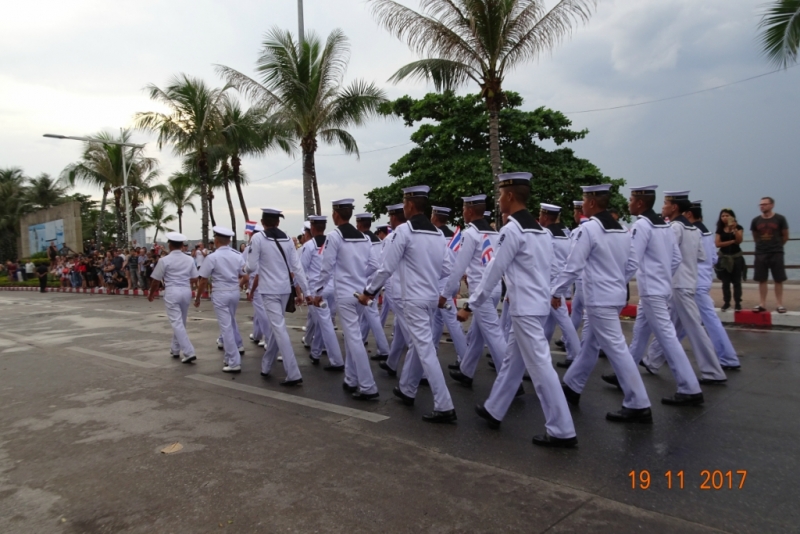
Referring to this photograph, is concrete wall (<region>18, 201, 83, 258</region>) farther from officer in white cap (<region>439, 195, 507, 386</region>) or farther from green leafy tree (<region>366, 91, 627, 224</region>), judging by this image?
officer in white cap (<region>439, 195, 507, 386</region>)

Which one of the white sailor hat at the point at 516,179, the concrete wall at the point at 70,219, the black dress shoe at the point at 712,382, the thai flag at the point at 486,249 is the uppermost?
the concrete wall at the point at 70,219

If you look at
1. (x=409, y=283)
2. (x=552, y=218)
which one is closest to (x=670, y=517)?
(x=409, y=283)

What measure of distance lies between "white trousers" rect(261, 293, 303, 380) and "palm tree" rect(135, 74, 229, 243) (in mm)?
18350

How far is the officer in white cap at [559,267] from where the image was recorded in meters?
6.90

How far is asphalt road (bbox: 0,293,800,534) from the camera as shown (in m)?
3.28

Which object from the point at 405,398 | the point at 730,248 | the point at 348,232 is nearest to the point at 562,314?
the point at 405,398

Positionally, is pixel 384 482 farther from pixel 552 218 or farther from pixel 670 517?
pixel 552 218

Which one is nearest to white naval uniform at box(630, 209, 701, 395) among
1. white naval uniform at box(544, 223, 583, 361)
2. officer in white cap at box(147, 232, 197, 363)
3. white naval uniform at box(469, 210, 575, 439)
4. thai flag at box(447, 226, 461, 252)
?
white naval uniform at box(544, 223, 583, 361)

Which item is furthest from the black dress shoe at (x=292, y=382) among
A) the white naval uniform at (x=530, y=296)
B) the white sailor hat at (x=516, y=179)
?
the white sailor hat at (x=516, y=179)

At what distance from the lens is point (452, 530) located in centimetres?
311

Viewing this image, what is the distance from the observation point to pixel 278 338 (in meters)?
6.58

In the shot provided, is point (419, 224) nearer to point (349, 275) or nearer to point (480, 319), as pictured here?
point (480, 319)

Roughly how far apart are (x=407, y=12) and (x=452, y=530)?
13619 mm

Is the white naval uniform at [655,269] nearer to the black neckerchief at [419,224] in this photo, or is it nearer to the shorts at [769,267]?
the black neckerchief at [419,224]
